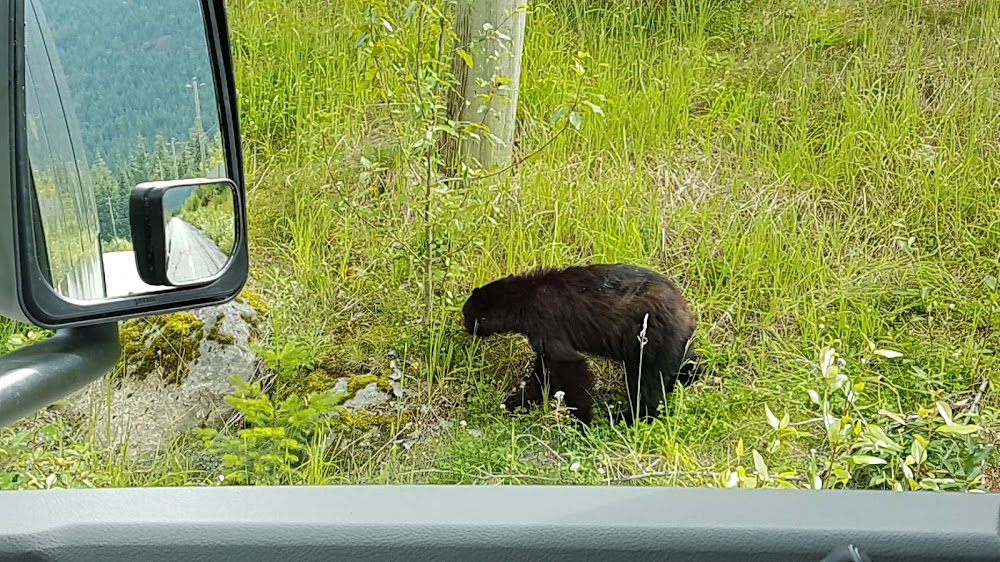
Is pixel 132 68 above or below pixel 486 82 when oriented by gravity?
above

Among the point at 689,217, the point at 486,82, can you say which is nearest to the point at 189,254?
the point at 486,82

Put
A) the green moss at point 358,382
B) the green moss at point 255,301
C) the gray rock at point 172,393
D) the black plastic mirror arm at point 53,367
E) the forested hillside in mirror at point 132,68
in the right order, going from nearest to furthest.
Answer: the black plastic mirror arm at point 53,367
the forested hillside in mirror at point 132,68
the gray rock at point 172,393
the green moss at point 358,382
the green moss at point 255,301

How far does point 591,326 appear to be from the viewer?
2975 millimetres

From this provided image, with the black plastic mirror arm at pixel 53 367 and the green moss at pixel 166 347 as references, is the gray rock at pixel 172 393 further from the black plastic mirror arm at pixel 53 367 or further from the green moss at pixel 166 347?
the black plastic mirror arm at pixel 53 367

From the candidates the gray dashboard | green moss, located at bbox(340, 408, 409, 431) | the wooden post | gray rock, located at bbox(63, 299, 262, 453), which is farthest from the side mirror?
the wooden post

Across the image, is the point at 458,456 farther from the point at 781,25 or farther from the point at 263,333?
the point at 781,25

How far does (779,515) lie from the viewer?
1.28 metres

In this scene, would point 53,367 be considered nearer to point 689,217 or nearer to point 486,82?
point 486,82

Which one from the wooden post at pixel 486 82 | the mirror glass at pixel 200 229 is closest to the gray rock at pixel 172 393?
the wooden post at pixel 486 82

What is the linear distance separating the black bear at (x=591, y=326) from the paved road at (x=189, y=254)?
1.54m

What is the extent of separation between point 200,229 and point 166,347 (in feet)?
5.45

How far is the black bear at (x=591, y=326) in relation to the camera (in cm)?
294

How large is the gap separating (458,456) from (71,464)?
47.5 inches

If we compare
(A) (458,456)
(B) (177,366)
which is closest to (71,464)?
(B) (177,366)
